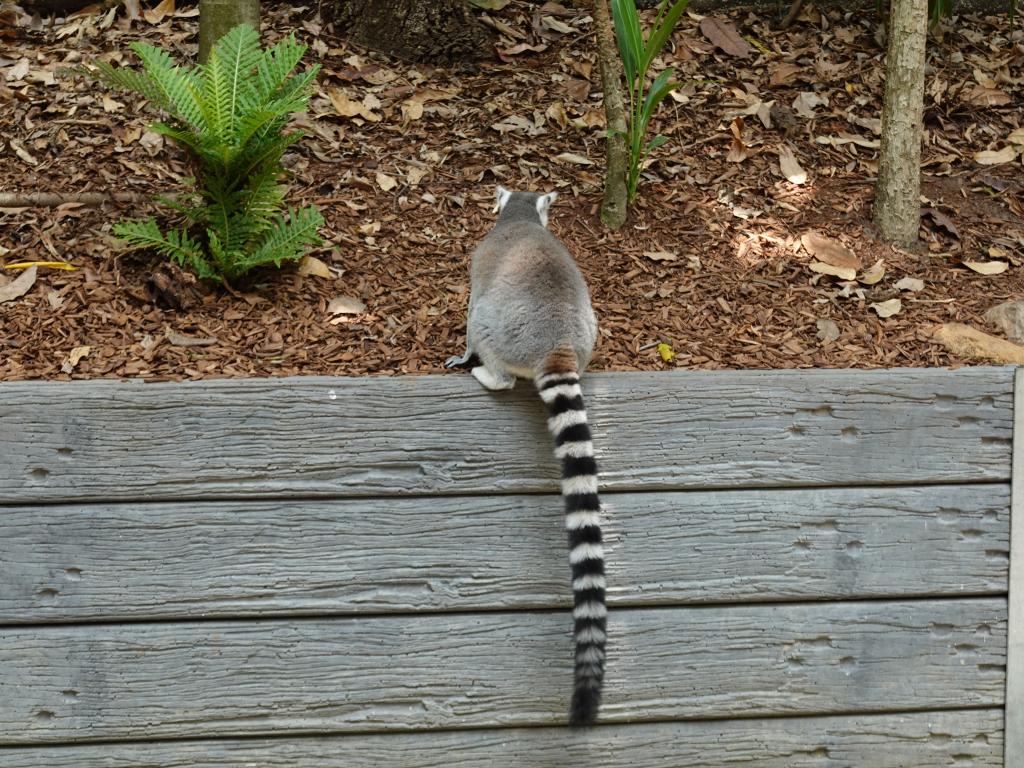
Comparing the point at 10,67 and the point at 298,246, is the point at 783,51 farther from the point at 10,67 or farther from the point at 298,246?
the point at 10,67

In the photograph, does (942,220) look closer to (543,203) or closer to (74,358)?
(543,203)

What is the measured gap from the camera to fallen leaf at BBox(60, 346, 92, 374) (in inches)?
132

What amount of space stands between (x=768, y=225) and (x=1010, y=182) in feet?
4.27

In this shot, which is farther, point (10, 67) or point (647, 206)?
point (10, 67)

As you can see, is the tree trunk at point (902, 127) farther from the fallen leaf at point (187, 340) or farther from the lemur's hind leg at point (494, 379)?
the fallen leaf at point (187, 340)

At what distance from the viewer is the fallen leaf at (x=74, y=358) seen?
3.35 m

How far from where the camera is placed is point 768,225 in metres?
4.33

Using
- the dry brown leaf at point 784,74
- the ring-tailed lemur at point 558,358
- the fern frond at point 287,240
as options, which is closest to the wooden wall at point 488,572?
the ring-tailed lemur at point 558,358

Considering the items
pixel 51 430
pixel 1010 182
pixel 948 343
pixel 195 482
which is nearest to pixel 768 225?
pixel 948 343

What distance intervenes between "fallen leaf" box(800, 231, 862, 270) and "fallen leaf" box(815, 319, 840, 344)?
1.32 feet

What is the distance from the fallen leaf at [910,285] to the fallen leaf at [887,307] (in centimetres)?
11

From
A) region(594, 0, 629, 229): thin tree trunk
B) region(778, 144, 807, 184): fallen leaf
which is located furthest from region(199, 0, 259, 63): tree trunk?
region(778, 144, 807, 184): fallen leaf

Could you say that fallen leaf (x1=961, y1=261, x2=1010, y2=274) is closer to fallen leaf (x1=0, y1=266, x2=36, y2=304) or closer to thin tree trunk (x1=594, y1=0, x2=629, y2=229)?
thin tree trunk (x1=594, y1=0, x2=629, y2=229)

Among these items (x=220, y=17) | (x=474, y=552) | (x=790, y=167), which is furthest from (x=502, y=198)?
(x=790, y=167)
